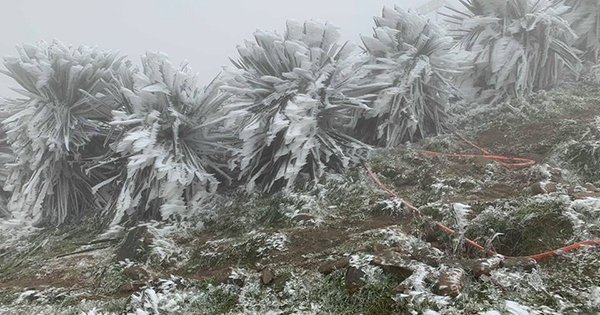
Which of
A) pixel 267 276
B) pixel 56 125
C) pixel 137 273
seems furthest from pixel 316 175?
pixel 56 125

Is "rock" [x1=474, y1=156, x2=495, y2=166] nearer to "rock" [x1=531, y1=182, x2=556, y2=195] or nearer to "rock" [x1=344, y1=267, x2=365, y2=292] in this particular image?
"rock" [x1=531, y1=182, x2=556, y2=195]

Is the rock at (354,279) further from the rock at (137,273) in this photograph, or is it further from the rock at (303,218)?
the rock at (137,273)

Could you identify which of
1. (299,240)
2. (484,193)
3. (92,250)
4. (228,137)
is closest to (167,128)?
(228,137)

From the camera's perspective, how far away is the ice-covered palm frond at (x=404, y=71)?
149 inches

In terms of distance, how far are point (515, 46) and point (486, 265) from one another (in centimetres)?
362

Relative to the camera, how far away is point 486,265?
→ 1712mm

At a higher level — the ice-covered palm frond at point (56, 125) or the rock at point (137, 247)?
A: the ice-covered palm frond at point (56, 125)

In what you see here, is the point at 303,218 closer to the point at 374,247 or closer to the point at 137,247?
the point at 374,247

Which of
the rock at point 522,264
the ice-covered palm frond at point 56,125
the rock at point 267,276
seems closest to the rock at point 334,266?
the rock at point 267,276

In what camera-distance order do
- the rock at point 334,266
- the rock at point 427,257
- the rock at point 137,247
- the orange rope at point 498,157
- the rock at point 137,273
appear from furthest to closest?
the orange rope at point 498,157, the rock at point 137,247, the rock at point 137,273, the rock at point 334,266, the rock at point 427,257

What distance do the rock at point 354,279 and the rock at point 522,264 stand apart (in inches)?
25.4

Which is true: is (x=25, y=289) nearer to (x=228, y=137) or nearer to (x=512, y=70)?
(x=228, y=137)

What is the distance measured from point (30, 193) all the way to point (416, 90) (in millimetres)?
3984

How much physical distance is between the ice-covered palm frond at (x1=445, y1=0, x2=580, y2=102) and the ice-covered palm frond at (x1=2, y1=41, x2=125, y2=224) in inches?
165
